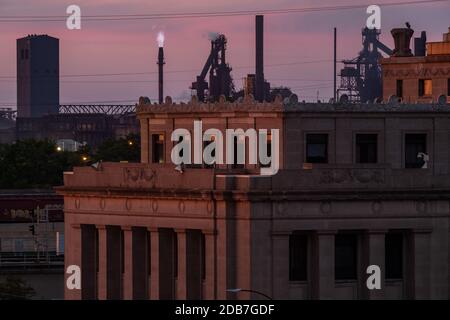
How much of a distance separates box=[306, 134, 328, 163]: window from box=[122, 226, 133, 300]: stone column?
349 inches

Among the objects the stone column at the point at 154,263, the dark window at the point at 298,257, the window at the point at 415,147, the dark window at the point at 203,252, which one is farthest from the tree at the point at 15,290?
the dark window at the point at 298,257

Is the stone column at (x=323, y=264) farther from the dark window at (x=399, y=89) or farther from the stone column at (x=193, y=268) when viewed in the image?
the dark window at (x=399, y=89)

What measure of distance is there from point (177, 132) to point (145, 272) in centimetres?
818

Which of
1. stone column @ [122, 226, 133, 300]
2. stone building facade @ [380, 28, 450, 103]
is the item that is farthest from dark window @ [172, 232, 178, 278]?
stone building facade @ [380, 28, 450, 103]

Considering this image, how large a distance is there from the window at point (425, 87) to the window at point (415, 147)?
21.9 metres

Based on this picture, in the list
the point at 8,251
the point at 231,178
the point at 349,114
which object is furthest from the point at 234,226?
the point at 8,251

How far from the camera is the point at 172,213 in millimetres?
119000

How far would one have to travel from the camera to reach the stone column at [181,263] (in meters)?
118

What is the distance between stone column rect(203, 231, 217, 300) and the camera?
4560 inches

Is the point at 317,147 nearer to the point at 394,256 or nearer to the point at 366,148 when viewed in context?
the point at 366,148

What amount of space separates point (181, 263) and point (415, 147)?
1340 centimetres

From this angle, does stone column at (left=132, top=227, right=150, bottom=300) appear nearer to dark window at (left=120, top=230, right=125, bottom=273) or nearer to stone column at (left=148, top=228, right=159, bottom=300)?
stone column at (left=148, top=228, right=159, bottom=300)

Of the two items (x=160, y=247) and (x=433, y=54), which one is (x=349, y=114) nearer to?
(x=160, y=247)

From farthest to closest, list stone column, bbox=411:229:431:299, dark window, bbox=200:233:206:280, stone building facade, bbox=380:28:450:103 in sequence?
stone building facade, bbox=380:28:450:103 < dark window, bbox=200:233:206:280 < stone column, bbox=411:229:431:299
